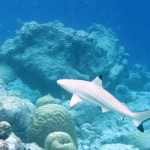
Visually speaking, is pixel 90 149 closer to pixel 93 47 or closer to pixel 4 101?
pixel 4 101

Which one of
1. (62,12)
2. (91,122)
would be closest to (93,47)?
(91,122)

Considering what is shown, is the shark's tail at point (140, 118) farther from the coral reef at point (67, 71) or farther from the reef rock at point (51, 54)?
the reef rock at point (51, 54)

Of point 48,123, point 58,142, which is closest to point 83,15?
point 48,123

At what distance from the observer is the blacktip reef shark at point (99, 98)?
16.8 feet

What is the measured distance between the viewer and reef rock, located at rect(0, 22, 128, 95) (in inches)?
592

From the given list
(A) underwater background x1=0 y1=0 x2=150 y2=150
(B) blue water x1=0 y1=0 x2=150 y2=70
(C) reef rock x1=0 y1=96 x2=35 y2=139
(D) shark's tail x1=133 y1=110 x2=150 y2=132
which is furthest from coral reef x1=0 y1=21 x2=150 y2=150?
(B) blue water x1=0 y1=0 x2=150 y2=70

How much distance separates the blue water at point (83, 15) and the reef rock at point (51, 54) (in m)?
34.7

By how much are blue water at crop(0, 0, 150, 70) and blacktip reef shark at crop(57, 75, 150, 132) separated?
148 feet

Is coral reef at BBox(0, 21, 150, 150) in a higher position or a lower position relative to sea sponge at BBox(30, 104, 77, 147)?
higher

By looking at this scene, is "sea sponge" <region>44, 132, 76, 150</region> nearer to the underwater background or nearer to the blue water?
the underwater background

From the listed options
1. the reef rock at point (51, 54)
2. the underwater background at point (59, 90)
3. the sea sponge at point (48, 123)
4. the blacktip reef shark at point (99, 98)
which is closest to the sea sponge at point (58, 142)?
the underwater background at point (59, 90)

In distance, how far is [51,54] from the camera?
1556 cm

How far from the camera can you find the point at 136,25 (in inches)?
2133

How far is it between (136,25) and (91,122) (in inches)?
1722
